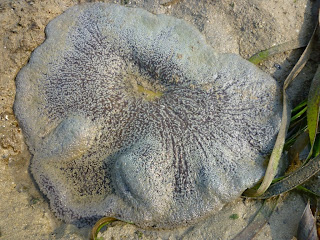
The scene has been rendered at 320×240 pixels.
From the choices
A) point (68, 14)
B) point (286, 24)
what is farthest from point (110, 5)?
point (286, 24)

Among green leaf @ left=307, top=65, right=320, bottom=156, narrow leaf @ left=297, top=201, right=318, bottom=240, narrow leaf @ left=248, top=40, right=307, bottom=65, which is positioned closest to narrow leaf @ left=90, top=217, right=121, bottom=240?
narrow leaf @ left=297, top=201, right=318, bottom=240

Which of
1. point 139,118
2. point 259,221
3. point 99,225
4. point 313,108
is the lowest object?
point 99,225

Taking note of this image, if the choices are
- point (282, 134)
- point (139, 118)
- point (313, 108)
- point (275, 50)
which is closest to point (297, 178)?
point (282, 134)

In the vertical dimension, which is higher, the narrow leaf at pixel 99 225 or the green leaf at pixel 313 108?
the green leaf at pixel 313 108

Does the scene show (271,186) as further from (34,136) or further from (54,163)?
(34,136)

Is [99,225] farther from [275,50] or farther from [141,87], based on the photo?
[275,50]

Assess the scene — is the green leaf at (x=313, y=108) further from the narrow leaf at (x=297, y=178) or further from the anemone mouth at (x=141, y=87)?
the anemone mouth at (x=141, y=87)

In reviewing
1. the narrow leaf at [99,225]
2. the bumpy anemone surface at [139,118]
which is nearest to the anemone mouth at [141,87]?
the bumpy anemone surface at [139,118]

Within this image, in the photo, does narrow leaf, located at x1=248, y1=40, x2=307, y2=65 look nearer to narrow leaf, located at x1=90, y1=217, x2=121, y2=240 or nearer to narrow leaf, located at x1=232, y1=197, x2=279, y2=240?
narrow leaf, located at x1=232, y1=197, x2=279, y2=240
